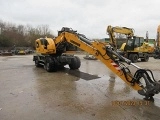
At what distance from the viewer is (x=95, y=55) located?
27.1ft

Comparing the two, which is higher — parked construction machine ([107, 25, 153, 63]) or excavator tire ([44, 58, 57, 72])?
parked construction machine ([107, 25, 153, 63])

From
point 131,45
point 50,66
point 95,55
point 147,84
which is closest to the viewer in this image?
point 147,84

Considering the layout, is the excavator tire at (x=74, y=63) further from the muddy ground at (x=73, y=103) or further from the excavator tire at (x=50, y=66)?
the muddy ground at (x=73, y=103)

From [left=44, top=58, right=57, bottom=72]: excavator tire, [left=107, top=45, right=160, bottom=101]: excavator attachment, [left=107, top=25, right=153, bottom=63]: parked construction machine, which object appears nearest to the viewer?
[left=107, top=45, right=160, bottom=101]: excavator attachment

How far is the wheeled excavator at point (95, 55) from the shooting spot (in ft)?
21.7

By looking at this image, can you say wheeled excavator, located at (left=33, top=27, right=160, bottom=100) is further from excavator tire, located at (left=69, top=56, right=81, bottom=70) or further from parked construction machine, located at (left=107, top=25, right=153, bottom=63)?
parked construction machine, located at (left=107, top=25, right=153, bottom=63)

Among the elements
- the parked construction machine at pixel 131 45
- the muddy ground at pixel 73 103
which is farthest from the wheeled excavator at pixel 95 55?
the parked construction machine at pixel 131 45

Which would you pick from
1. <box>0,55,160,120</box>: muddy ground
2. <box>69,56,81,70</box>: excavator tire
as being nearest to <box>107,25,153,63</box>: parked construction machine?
<box>69,56,81,70</box>: excavator tire

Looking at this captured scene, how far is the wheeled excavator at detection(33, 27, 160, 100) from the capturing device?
21.7 ft

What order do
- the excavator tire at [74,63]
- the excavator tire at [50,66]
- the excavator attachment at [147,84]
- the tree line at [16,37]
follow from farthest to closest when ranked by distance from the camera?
the tree line at [16,37]
the excavator tire at [74,63]
the excavator tire at [50,66]
the excavator attachment at [147,84]

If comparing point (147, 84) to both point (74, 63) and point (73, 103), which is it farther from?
point (74, 63)

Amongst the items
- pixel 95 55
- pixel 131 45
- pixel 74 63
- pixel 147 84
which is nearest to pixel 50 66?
pixel 74 63

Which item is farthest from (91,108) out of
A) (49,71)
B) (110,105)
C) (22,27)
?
(22,27)

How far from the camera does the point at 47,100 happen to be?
22.2ft
